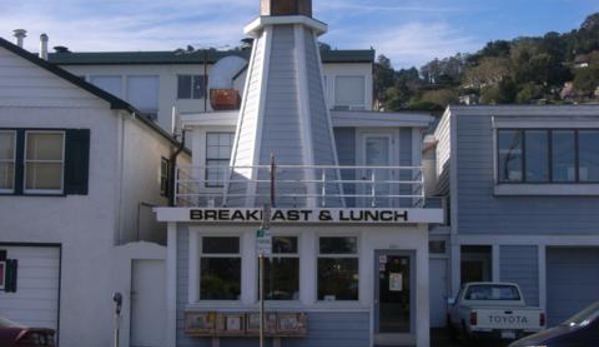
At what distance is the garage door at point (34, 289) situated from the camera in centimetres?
2077

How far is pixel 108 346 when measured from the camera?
67.4ft

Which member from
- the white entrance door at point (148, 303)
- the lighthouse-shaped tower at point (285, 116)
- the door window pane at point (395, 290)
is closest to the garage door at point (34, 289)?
the white entrance door at point (148, 303)

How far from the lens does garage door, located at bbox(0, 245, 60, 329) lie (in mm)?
20766

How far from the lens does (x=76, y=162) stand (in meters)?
21.0

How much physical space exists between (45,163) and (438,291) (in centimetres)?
1220

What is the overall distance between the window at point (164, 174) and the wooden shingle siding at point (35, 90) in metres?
4.64

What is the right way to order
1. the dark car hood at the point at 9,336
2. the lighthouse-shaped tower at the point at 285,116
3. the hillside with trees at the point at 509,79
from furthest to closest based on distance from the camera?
1. the hillside with trees at the point at 509,79
2. the lighthouse-shaped tower at the point at 285,116
3. the dark car hood at the point at 9,336

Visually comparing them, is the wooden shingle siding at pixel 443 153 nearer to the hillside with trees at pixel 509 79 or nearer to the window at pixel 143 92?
the window at pixel 143 92

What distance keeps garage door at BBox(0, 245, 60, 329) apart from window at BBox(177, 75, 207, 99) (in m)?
17.2

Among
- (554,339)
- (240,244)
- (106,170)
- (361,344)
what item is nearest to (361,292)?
(361,344)

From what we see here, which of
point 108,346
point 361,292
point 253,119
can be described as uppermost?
point 253,119

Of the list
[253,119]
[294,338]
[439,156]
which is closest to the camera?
[294,338]

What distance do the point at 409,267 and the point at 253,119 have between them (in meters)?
5.28

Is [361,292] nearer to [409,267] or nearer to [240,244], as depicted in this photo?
[409,267]
